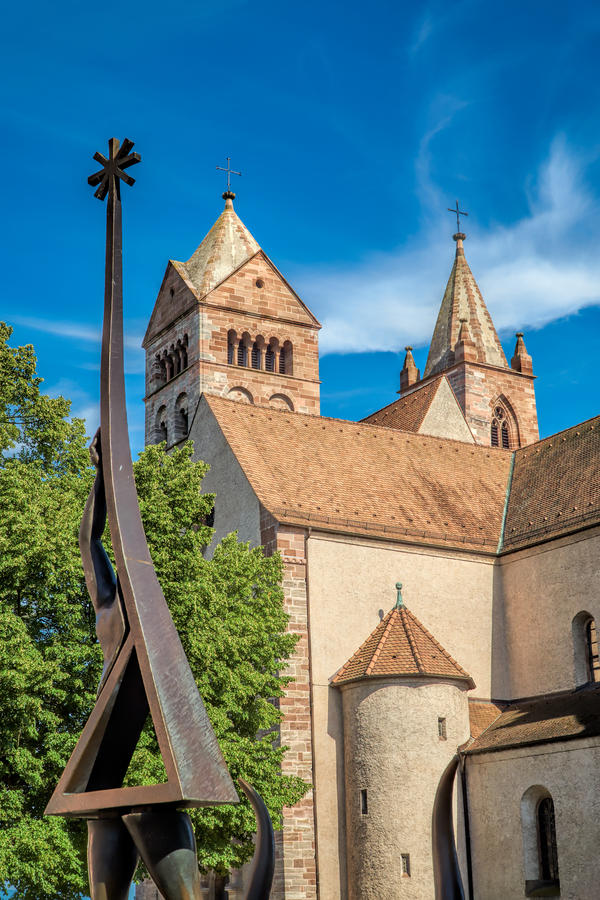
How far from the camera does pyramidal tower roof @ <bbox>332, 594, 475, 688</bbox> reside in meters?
26.8

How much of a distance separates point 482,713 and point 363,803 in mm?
4745

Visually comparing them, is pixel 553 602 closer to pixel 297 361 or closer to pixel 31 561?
pixel 31 561

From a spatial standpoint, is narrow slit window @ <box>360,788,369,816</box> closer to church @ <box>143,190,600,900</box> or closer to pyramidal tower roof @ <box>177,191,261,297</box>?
church @ <box>143,190,600,900</box>

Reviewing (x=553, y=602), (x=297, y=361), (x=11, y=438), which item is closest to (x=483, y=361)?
(x=297, y=361)

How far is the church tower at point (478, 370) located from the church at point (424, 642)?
20.1 meters

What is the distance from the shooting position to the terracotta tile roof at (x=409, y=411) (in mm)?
43625

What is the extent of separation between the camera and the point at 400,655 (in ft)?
89.5

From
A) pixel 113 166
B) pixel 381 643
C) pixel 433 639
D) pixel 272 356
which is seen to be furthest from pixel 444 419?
pixel 113 166

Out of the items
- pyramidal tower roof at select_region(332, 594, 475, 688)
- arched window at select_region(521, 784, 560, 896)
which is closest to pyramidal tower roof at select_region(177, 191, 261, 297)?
pyramidal tower roof at select_region(332, 594, 475, 688)

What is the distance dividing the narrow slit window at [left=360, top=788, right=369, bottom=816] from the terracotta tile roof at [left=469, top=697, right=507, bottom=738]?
11.3ft

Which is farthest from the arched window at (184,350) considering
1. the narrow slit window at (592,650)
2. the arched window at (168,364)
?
the narrow slit window at (592,650)

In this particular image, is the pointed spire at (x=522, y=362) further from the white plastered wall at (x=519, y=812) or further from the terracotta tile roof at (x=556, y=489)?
the white plastered wall at (x=519, y=812)

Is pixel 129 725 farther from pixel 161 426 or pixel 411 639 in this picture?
pixel 161 426

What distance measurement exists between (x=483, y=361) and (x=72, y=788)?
4956 cm
